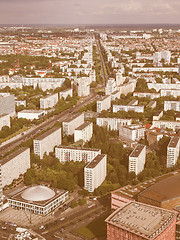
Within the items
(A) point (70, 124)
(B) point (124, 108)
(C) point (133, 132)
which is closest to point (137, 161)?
(C) point (133, 132)

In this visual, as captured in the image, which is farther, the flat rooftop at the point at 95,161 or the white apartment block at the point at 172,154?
the white apartment block at the point at 172,154

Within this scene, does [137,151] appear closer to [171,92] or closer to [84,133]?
[84,133]

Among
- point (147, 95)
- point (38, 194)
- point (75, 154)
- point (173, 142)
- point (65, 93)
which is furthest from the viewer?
point (65, 93)

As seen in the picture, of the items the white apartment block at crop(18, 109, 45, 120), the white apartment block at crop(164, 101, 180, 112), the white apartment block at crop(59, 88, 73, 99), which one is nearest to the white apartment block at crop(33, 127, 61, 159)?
the white apartment block at crop(18, 109, 45, 120)

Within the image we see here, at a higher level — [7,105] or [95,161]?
[7,105]

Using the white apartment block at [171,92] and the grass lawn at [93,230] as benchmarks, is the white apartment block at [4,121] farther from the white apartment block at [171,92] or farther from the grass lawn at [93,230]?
the white apartment block at [171,92]

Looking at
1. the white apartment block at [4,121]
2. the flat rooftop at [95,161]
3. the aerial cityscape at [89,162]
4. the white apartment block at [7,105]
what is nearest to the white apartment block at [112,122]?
the aerial cityscape at [89,162]
